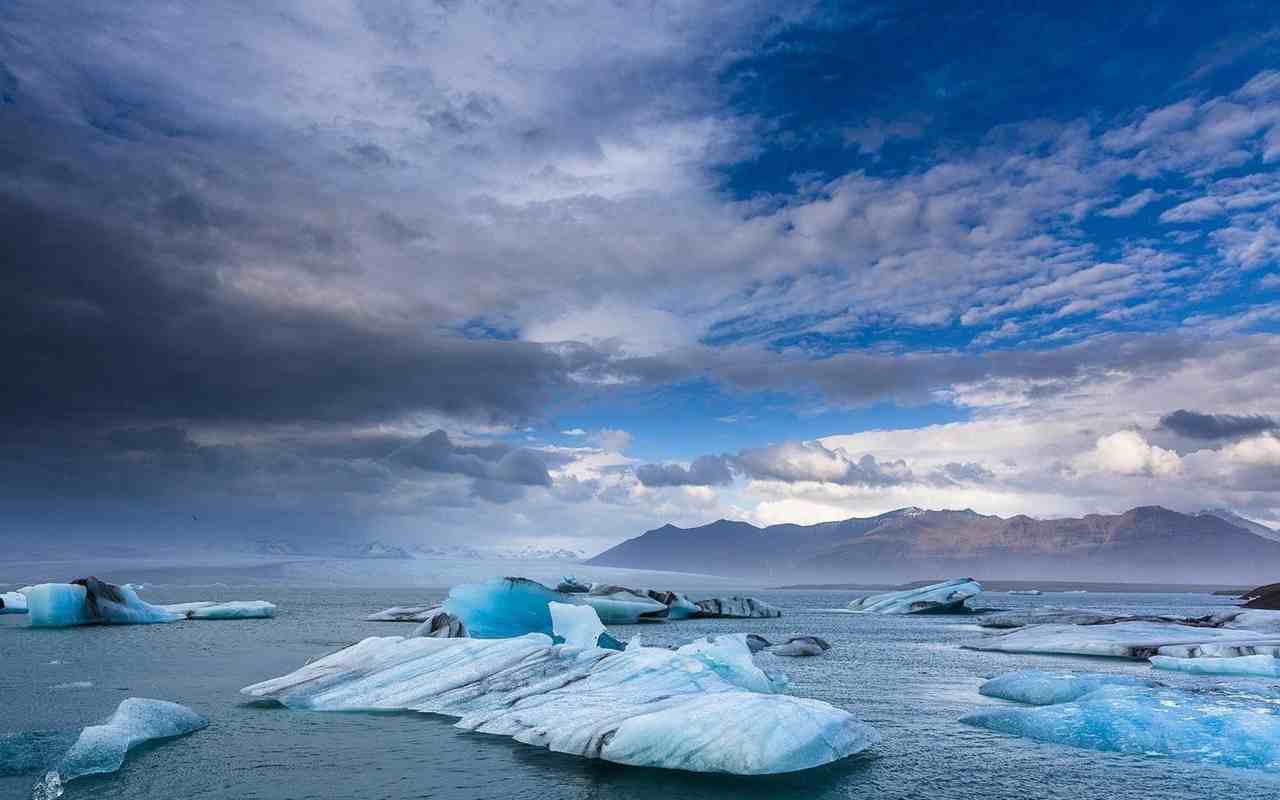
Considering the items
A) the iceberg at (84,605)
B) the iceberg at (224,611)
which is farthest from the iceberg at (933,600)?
the iceberg at (84,605)

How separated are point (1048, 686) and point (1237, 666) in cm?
933

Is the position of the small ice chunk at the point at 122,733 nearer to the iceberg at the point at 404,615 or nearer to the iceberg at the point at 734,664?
the iceberg at the point at 734,664

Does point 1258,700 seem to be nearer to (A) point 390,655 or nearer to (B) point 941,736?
(B) point 941,736

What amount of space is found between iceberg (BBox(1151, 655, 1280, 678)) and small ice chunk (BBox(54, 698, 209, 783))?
81.3 ft

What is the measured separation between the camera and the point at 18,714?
15695mm

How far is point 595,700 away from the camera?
13.6m

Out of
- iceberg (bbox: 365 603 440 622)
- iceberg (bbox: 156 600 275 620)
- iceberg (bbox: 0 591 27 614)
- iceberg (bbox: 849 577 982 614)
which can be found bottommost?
iceberg (bbox: 849 577 982 614)

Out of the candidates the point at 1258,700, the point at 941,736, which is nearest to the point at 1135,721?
the point at 941,736

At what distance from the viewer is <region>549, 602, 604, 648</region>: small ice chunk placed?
22453mm

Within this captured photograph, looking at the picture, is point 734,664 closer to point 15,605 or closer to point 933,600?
point 933,600

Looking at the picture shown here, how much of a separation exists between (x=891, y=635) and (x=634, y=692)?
97.0 feet

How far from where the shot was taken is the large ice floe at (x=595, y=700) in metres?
11.1

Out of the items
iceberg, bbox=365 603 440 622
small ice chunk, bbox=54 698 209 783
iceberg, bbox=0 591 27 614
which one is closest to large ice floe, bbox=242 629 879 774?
small ice chunk, bbox=54 698 209 783

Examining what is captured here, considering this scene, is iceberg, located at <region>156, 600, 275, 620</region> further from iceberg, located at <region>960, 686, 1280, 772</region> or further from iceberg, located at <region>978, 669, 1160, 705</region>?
iceberg, located at <region>960, 686, 1280, 772</region>
